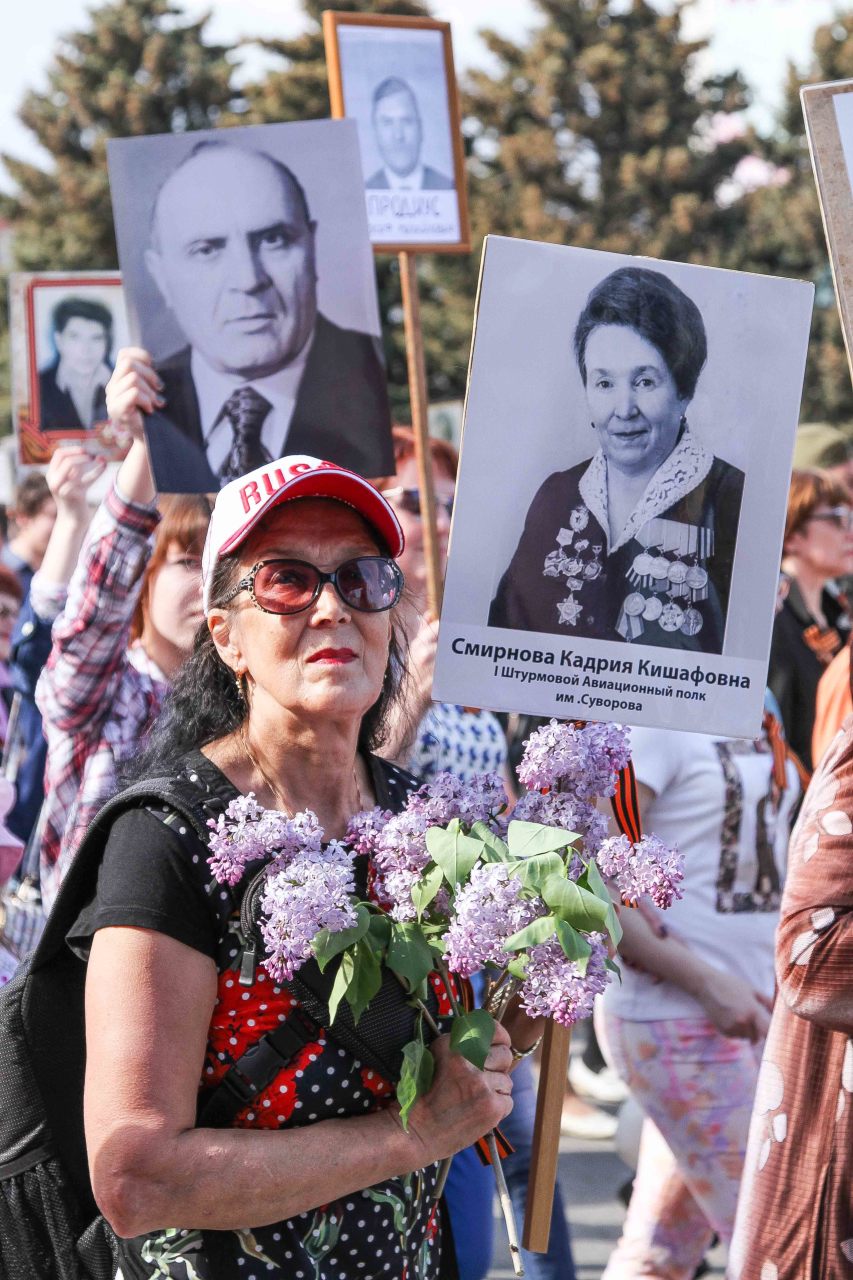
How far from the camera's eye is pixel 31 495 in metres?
6.58

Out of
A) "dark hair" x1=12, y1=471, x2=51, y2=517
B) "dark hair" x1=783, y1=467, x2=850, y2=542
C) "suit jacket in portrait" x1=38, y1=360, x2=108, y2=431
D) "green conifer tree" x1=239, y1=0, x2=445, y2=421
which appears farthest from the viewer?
"green conifer tree" x1=239, y1=0, x2=445, y2=421

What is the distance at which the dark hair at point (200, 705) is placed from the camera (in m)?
2.32

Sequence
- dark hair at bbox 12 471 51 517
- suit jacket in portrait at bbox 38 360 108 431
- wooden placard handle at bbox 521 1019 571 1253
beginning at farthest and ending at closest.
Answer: dark hair at bbox 12 471 51 517 → suit jacket in portrait at bbox 38 360 108 431 → wooden placard handle at bbox 521 1019 571 1253

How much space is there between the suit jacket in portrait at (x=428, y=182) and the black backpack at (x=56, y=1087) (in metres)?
2.49

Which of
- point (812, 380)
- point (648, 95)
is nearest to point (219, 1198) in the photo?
point (812, 380)

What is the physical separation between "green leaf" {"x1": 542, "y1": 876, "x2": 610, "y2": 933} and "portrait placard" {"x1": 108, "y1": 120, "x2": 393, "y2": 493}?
1623 mm

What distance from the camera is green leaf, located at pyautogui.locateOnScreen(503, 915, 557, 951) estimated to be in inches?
76.2

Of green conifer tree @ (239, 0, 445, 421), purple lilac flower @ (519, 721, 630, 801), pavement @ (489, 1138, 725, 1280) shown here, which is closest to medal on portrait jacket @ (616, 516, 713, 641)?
purple lilac flower @ (519, 721, 630, 801)

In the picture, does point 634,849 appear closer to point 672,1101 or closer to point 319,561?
point 319,561

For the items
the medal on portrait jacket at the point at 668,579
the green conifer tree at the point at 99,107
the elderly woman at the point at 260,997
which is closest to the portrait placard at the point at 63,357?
the medal on portrait jacket at the point at 668,579

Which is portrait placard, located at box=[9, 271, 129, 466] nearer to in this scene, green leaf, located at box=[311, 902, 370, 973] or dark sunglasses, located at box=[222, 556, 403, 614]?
dark sunglasses, located at box=[222, 556, 403, 614]

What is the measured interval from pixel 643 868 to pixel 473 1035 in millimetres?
294

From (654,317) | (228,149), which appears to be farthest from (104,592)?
(654,317)

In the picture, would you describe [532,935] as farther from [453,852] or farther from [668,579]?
[668,579]
